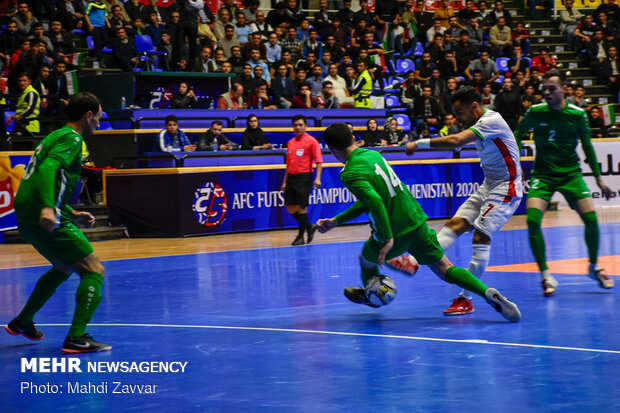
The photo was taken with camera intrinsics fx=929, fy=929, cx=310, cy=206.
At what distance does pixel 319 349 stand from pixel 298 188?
9174mm

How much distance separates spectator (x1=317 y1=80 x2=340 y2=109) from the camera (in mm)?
21344

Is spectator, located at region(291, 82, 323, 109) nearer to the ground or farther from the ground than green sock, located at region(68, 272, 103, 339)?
farther from the ground

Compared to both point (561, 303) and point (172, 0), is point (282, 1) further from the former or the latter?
point (561, 303)

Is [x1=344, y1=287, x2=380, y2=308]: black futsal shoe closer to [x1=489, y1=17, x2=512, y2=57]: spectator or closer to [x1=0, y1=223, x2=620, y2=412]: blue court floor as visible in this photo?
[x1=0, y1=223, x2=620, y2=412]: blue court floor

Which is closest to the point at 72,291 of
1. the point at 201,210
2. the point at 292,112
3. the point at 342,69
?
the point at 201,210

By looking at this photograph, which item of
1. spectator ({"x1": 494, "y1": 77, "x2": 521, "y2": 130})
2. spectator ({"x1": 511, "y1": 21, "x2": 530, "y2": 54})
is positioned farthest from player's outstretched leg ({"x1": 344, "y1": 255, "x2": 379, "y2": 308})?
spectator ({"x1": 511, "y1": 21, "x2": 530, "y2": 54})

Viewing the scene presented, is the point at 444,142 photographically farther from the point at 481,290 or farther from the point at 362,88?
the point at 362,88

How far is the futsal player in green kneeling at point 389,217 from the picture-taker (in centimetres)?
714

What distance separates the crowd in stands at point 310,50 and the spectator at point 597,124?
60.0 inches

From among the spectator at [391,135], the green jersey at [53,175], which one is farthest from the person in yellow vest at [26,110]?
the green jersey at [53,175]

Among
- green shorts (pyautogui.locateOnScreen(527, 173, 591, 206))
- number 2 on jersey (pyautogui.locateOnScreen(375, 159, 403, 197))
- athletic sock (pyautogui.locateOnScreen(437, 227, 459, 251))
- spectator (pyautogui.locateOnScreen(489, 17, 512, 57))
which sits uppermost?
spectator (pyautogui.locateOnScreen(489, 17, 512, 57))

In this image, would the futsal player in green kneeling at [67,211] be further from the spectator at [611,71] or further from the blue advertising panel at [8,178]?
the spectator at [611,71]

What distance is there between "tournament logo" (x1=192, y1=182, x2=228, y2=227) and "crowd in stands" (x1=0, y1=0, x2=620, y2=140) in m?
3.19

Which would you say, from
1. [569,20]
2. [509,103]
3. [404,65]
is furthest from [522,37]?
[509,103]
